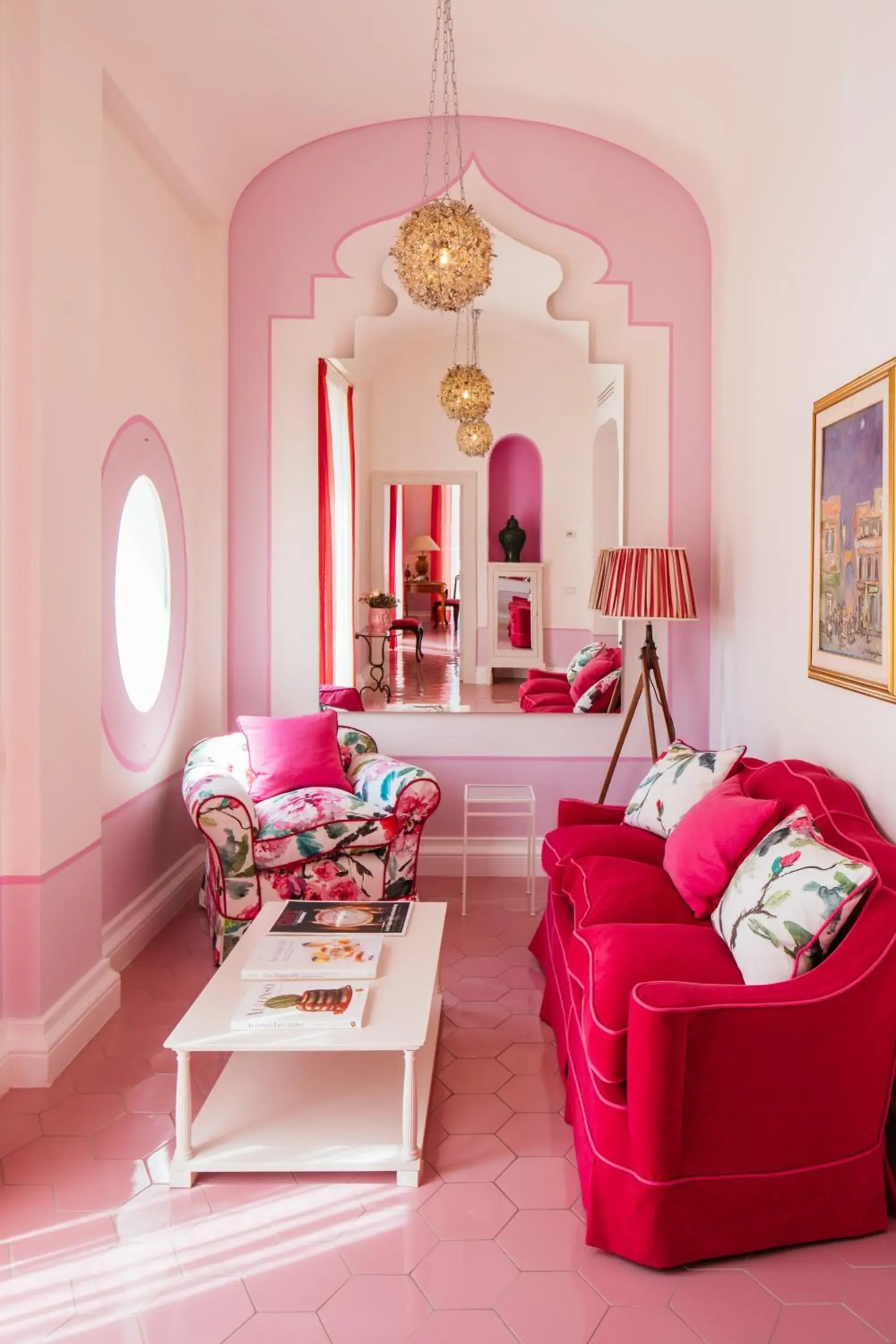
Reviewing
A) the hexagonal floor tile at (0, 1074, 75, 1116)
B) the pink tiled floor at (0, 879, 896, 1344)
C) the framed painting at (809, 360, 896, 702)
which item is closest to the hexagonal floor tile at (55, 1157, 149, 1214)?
the pink tiled floor at (0, 879, 896, 1344)

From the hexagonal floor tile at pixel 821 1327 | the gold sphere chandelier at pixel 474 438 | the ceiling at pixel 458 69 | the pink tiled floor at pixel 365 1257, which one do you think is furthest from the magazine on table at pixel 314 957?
the ceiling at pixel 458 69

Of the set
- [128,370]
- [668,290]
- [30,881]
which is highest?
[668,290]

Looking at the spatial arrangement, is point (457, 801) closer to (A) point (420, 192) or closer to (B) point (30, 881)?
(B) point (30, 881)

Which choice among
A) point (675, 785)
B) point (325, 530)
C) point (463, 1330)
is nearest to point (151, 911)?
point (325, 530)

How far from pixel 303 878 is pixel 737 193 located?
3.39 m

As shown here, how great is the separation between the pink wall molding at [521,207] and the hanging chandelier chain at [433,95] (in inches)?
1.5

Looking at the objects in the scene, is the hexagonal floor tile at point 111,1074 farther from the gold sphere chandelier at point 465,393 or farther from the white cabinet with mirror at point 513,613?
the gold sphere chandelier at point 465,393

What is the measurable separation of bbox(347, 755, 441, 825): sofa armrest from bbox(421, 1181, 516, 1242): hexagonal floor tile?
1714mm

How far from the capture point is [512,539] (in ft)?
16.4

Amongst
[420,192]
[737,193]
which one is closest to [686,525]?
[737,193]

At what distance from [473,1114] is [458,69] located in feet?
13.1

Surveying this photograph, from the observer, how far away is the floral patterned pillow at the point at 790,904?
2.29 meters

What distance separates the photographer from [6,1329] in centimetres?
198

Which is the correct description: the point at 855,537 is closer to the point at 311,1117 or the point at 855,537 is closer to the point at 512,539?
the point at 512,539
